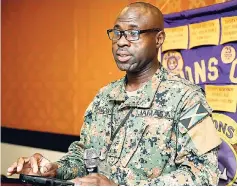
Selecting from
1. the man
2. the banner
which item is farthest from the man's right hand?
the banner

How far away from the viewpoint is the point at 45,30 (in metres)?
3.69

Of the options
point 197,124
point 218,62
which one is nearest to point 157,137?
point 197,124

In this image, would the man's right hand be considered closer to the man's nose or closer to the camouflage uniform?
the camouflage uniform

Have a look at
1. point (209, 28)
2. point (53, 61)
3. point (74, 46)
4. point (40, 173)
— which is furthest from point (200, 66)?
point (53, 61)

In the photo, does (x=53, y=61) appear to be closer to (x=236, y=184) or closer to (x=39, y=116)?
(x=39, y=116)

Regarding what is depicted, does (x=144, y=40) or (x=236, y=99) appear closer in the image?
(x=144, y=40)

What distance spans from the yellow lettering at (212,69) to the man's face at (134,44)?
0.53 metres

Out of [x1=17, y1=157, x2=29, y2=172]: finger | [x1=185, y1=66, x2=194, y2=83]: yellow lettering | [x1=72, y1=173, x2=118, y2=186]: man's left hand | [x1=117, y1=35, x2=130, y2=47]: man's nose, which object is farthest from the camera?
[x1=185, y1=66, x2=194, y2=83]: yellow lettering

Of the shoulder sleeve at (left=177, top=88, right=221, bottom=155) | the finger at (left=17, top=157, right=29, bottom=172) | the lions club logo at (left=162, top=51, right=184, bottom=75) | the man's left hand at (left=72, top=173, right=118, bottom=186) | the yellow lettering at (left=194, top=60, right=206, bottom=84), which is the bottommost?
the man's left hand at (left=72, top=173, right=118, bottom=186)

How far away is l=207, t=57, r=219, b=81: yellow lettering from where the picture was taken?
7.23 feet

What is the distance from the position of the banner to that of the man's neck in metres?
0.46

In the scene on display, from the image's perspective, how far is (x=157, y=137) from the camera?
169cm

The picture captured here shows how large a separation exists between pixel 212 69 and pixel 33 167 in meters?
1.08

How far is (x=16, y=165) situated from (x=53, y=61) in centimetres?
203
